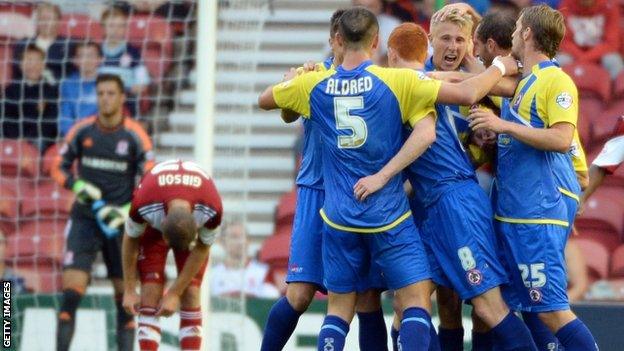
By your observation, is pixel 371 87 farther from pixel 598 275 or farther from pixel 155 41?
pixel 155 41

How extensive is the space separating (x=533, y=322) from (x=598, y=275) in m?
3.72

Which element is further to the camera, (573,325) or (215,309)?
(215,309)

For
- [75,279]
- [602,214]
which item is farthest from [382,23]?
[75,279]

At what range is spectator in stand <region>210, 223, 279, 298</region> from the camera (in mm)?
10672


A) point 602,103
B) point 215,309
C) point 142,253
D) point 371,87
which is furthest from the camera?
point 602,103

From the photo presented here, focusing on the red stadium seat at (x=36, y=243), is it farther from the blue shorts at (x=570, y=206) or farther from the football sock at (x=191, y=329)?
the blue shorts at (x=570, y=206)

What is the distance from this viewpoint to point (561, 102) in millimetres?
6707

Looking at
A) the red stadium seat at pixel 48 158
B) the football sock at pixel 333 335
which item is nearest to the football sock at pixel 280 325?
the football sock at pixel 333 335

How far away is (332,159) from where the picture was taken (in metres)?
6.78

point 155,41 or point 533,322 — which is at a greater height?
point 155,41

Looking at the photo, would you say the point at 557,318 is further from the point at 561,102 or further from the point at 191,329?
the point at 191,329

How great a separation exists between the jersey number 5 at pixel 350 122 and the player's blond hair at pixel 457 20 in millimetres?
698

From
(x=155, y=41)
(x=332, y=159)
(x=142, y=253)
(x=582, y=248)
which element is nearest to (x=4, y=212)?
(x=155, y=41)

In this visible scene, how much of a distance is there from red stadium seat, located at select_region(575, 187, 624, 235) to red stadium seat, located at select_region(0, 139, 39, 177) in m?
4.64
